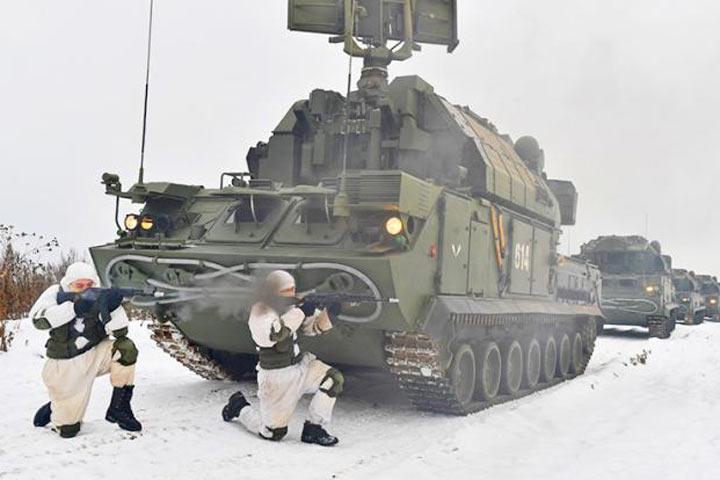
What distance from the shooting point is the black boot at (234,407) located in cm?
731

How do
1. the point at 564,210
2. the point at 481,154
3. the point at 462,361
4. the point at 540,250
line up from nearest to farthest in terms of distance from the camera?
1. the point at 462,361
2. the point at 481,154
3. the point at 540,250
4. the point at 564,210

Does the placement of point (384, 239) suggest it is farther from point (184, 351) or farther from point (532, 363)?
point (532, 363)

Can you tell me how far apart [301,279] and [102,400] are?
2824 millimetres

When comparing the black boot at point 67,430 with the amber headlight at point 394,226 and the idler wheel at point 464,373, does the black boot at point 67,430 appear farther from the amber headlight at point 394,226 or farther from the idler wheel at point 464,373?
the idler wheel at point 464,373

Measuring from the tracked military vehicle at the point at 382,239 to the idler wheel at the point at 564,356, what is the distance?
9.8 inches

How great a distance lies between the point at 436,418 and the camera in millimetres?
8336

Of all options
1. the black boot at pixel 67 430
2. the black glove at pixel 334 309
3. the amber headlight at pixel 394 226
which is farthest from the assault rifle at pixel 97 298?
the amber headlight at pixel 394 226

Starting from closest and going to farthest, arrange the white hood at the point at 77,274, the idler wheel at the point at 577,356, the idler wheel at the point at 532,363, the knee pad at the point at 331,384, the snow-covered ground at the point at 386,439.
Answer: the snow-covered ground at the point at 386,439
the white hood at the point at 77,274
the knee pad at the point at 331,384
the idler wheel at the point at 532,363
the idler wheel at the point at 577,356

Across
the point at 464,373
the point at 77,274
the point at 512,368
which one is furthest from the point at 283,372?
the point at 512,368

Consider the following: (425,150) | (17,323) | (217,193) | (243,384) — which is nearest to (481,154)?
(425,150)

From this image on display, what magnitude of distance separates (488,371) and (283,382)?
366cm

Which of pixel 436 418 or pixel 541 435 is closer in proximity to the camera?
pixel 541 435

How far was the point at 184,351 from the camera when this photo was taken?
31.4 ft

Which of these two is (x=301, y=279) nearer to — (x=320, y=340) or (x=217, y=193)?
(x=320, y=340)
